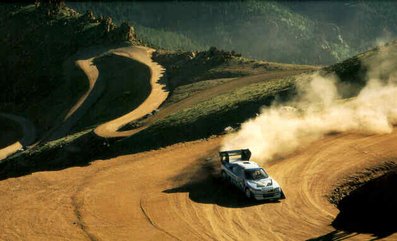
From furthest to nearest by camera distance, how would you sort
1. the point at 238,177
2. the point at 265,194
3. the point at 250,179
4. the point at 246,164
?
the point at 246,164 < the point at 238,177 < the point at 250,179 < the point at 265,194

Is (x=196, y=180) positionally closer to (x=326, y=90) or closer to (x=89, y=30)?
(x=326, y=90)

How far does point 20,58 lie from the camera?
392 ft

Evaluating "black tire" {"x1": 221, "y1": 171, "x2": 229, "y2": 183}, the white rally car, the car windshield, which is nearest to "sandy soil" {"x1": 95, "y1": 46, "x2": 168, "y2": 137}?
"black tire" {"x1": 221, "y1": 171, "x2": 229, "y2": 183}

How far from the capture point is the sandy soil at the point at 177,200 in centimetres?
2711

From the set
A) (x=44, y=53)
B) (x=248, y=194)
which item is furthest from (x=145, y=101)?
(x=44, y=53)

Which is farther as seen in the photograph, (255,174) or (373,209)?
(255,174)

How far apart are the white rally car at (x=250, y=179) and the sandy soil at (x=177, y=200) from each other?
60cm

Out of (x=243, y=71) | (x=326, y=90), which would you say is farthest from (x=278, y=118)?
(x=243, y=71)

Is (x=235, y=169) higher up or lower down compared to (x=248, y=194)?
higher up

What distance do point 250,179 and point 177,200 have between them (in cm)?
472

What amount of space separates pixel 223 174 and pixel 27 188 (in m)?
13.6

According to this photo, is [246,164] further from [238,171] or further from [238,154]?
[238,154]

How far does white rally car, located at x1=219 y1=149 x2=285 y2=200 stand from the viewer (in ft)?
100

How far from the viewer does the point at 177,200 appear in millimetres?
31750
